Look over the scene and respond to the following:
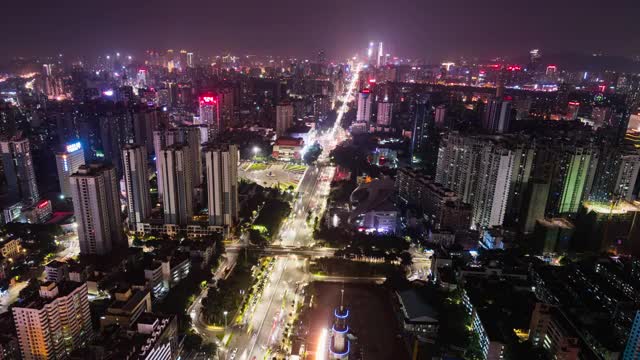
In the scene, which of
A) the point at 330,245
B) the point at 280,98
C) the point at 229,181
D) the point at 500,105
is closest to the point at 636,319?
the point at 330,245

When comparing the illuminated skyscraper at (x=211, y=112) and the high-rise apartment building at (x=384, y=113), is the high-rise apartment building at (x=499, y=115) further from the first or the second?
the illuminated skyscraper at (x=211, y=112)

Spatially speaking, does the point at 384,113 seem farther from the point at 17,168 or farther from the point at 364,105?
the point at 17,168

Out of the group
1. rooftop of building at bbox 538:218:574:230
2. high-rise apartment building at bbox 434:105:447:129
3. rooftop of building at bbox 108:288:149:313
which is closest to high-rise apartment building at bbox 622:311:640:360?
rooftop of building at bbox 538:218:574:230

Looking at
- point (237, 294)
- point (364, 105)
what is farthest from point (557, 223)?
point (364, 105)

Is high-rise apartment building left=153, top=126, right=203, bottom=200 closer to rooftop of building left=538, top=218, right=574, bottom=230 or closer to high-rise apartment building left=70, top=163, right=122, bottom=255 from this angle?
high-rise apartment building left=70, top=163, right=122, bottom=255

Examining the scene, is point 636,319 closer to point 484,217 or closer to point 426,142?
point 484,217

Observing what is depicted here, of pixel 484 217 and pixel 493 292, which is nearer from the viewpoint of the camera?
pixel 493 292
